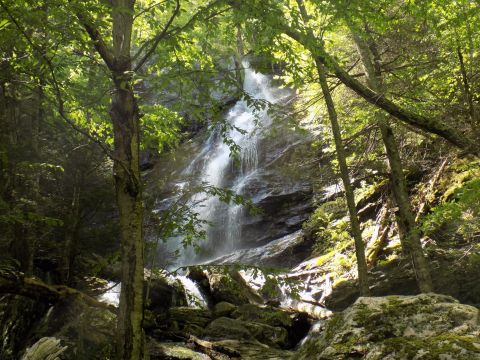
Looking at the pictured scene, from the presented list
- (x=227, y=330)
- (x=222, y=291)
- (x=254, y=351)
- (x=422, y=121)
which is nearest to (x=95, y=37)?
(x=422, y=121)

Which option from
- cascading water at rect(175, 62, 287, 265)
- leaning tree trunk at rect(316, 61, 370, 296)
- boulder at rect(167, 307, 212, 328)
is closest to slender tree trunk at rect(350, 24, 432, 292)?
leaning tree trunk at rect(316, 61, 370, 296)

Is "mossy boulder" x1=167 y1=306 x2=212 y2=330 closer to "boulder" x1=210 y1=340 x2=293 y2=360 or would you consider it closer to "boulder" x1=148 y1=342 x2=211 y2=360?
"boulder" x1=210 y1=340 x2=293 y2=360

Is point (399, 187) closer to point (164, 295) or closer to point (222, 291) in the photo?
point (222, 291)

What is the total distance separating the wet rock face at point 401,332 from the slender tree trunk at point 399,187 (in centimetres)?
468

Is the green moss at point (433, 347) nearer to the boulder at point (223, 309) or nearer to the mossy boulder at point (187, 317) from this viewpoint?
the mossy boulder at point (187, 317)

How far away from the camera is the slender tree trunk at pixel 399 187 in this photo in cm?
755

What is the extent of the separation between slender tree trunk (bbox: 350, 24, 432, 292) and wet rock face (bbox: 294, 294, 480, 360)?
15.4ft

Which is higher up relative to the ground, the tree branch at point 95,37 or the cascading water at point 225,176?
the cascading water at point 225,176

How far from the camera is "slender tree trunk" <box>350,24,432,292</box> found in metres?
7.55

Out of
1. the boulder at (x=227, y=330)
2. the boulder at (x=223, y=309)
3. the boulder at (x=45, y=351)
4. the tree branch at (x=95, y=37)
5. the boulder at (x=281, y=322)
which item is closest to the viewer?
the boulder at (x=45, y=351)

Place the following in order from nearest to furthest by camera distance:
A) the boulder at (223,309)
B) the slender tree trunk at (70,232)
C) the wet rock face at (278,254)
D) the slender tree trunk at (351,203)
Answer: the slender tree trunk at (351,203), the slender tree trunk at (70,232), the boulder at (223,309), the wet rock face at (278,254)

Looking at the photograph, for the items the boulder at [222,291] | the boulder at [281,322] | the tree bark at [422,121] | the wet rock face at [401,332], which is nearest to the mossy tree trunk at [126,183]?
the wet rock face at [401,332]

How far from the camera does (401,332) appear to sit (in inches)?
96.3

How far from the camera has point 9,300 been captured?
23.7 feet
